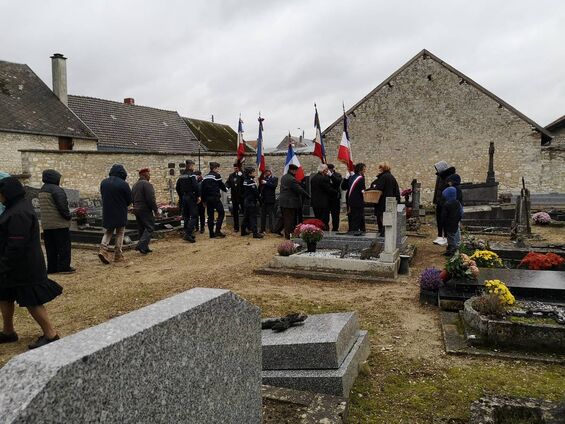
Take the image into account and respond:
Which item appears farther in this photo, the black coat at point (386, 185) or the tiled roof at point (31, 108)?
the tiled roof at point (31, 108)

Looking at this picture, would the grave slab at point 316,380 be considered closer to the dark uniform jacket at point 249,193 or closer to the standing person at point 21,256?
the standing person at point 21,256

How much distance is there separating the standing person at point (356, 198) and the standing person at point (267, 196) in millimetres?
2569

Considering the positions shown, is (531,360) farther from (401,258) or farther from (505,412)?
(401,258)

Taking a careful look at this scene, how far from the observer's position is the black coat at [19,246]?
4.27 meters

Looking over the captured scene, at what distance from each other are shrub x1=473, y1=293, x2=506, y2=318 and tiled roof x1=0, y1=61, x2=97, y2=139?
77.8ft

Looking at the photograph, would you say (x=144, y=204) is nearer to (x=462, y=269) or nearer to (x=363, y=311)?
(x=363, y=311)

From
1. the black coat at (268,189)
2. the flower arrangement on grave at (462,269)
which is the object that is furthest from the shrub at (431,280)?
the black coat at (268,189)

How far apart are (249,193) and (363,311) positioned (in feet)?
21.4

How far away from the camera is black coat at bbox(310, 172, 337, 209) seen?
433 inches

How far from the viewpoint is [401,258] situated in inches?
320

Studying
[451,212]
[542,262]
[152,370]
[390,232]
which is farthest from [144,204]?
[152,370]

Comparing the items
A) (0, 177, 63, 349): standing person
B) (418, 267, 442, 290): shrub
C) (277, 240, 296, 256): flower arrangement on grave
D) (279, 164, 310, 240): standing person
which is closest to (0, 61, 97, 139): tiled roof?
(279, 164, 310, 240): standing person

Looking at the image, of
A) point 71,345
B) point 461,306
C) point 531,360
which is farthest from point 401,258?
point 71,345

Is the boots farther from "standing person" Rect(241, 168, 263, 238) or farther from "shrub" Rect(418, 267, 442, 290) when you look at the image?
"shrub" Rect(418, 267, 442, 290)
